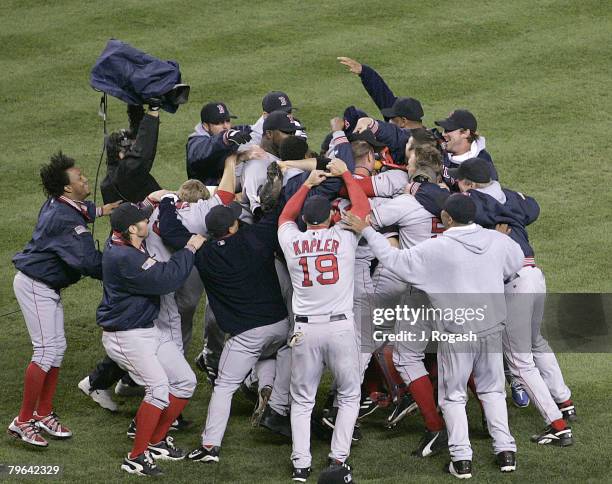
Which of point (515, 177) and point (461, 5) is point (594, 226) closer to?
point (515, 177)

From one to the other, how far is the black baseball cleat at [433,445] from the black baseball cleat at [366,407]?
649 mm

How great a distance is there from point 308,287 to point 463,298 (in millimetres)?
894

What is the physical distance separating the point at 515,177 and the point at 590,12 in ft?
12.4

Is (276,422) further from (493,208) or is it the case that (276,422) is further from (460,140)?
(460,140)

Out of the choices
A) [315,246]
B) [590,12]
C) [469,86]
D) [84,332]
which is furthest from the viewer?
[590,12]

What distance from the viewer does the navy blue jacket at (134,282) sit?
255 inches

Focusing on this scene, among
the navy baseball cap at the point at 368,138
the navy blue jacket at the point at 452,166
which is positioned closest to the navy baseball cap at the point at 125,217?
the navy baseball cap at the point at 368,138

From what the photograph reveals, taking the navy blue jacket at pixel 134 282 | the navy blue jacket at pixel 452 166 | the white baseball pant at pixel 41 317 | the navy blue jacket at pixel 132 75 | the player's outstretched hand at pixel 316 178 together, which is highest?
the navy blue jacket at pixel 132 75

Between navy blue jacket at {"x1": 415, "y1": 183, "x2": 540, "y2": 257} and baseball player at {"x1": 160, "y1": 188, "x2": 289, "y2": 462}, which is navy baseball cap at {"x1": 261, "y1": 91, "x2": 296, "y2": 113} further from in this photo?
navy blue jacket at {"x1": 415, "y1": 183, "x2": 540, "y2": 257}

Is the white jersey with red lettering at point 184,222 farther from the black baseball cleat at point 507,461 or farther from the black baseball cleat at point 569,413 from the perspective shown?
the black baseball cleat at point 569,413

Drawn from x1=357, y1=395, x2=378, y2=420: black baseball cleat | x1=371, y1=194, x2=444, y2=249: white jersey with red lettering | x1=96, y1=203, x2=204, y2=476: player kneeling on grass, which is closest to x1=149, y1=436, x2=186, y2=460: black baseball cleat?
x1=96, y1=203, x2=204, y2=476: player kneeling on grass

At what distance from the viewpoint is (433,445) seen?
21.9 ft

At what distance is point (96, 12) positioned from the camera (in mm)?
14172

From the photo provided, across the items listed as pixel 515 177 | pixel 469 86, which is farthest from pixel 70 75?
pixel 515 177
